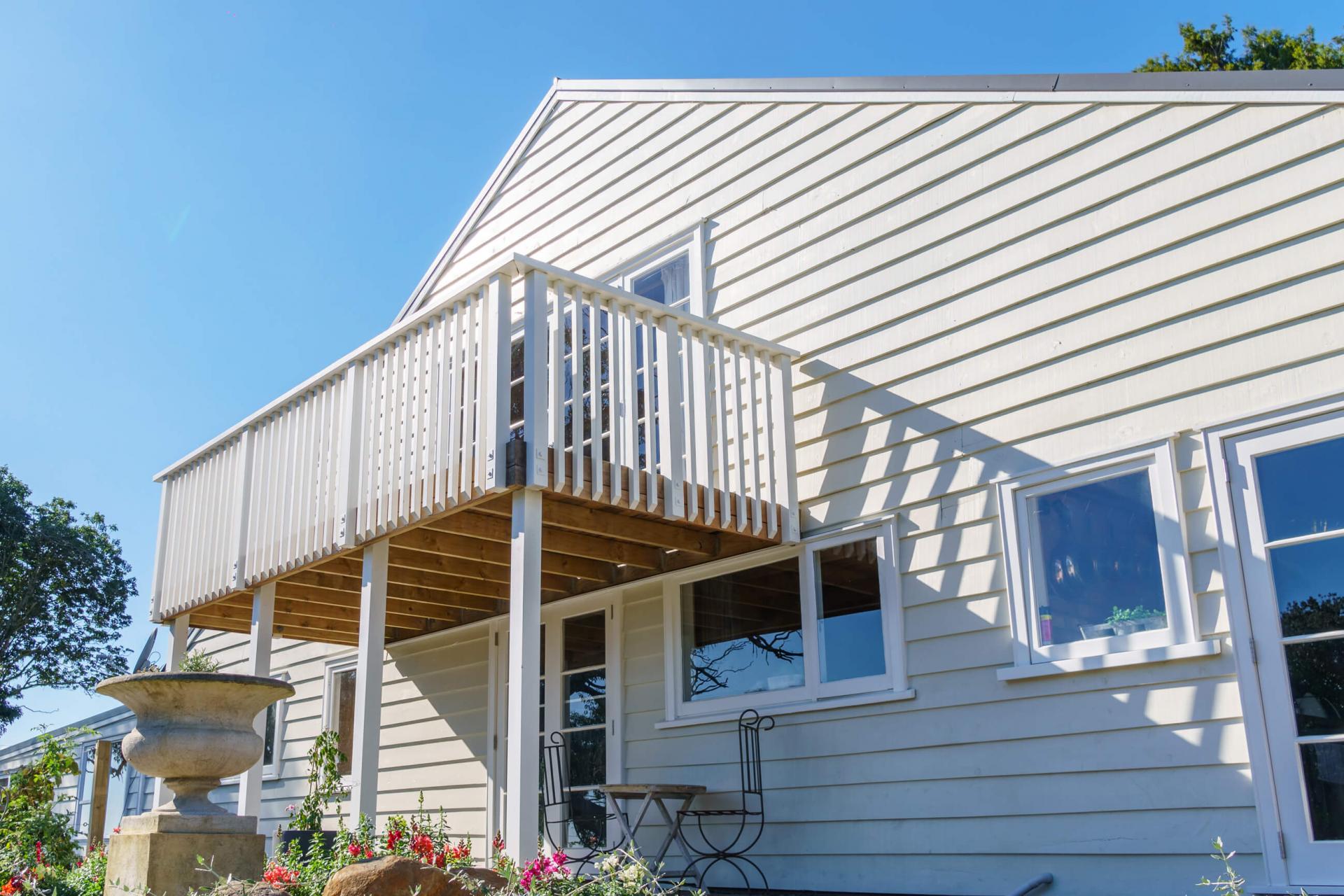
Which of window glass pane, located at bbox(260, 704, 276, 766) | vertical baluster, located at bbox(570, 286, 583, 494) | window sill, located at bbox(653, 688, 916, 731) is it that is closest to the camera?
vertical baluster, located at bbox(570, 286, 583, 494)

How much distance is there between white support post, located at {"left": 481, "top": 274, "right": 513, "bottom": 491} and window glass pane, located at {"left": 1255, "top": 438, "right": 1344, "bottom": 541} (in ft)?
10.4

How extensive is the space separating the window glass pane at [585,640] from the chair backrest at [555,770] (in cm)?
50

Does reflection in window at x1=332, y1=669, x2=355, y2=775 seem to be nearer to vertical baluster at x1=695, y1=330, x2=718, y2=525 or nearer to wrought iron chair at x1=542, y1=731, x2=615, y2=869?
wrought iron chair at x1=542, y1=731, x2=615, y2=869

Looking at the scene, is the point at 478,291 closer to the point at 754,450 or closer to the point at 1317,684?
the point at 754,450

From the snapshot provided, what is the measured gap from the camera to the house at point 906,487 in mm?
4559

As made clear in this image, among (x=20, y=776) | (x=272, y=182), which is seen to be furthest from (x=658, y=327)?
(x=272, y=182)

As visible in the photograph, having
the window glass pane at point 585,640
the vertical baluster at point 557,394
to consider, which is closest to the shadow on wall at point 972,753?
the window glass pane at point 585,640

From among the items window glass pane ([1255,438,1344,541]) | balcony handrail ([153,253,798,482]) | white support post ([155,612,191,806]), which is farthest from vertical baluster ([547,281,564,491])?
white support post ([155,612,191,806])

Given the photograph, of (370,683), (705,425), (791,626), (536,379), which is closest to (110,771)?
(370,683)

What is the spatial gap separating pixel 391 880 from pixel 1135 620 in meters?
3.15

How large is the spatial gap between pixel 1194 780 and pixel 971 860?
3.69ft

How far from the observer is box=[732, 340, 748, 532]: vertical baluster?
19.9 feet

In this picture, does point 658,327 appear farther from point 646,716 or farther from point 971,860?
point 971,860

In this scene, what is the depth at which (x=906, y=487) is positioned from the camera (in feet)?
19.3
